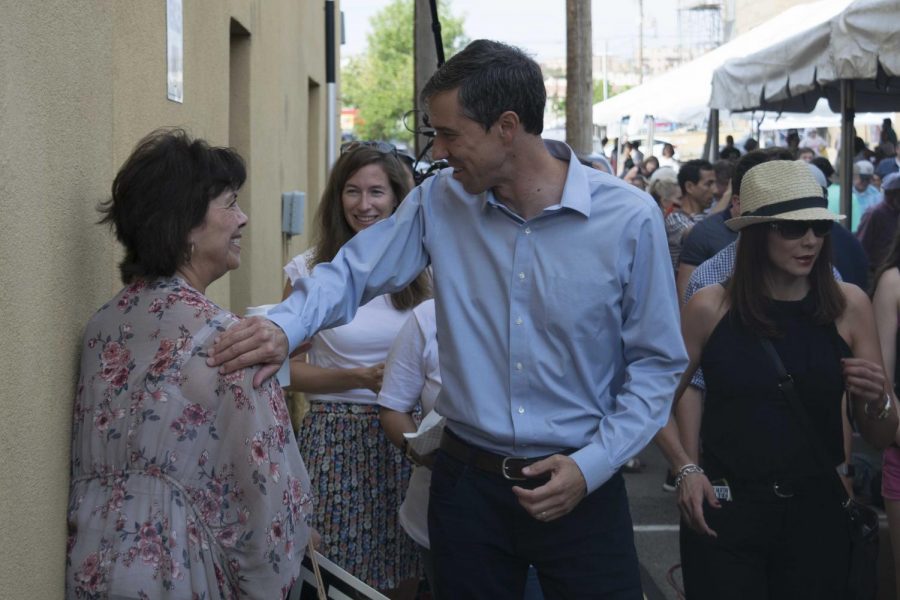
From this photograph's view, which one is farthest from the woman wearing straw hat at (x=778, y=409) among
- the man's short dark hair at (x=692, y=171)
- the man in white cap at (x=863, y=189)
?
the man in white cap at (x=863, y=189)

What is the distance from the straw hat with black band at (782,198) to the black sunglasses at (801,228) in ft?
0.08

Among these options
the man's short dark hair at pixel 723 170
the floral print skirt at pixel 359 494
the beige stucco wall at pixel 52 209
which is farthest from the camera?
the man's short dark hair at pixel 723 170

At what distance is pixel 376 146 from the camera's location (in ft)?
15.8

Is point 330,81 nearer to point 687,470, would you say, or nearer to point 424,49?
point 424,49

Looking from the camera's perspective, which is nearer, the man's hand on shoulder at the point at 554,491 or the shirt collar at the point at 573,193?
the man's hand on shoulder at the point at 554,491

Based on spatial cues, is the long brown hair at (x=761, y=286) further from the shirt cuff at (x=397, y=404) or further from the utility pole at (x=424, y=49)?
the utility pole at (x=424, y=49)

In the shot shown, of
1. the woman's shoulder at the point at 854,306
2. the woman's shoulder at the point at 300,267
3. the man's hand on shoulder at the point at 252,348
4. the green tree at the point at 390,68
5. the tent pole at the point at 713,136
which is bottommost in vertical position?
the man's hand on shoulder at the point at 252,348

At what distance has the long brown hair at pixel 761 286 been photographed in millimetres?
4094

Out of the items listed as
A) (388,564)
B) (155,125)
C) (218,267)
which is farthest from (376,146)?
(218,267)

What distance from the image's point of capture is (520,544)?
10.4 ft

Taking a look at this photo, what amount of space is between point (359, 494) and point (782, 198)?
1.75 metres

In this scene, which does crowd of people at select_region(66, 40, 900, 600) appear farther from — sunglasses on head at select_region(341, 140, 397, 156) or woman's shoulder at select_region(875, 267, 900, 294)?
sunglasses on head at select_region(341, 140, 397, 156)

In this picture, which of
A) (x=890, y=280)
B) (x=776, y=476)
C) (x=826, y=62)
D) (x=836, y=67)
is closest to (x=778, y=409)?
(x=776, y=476)

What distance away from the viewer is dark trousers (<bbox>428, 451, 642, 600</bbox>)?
313cm
